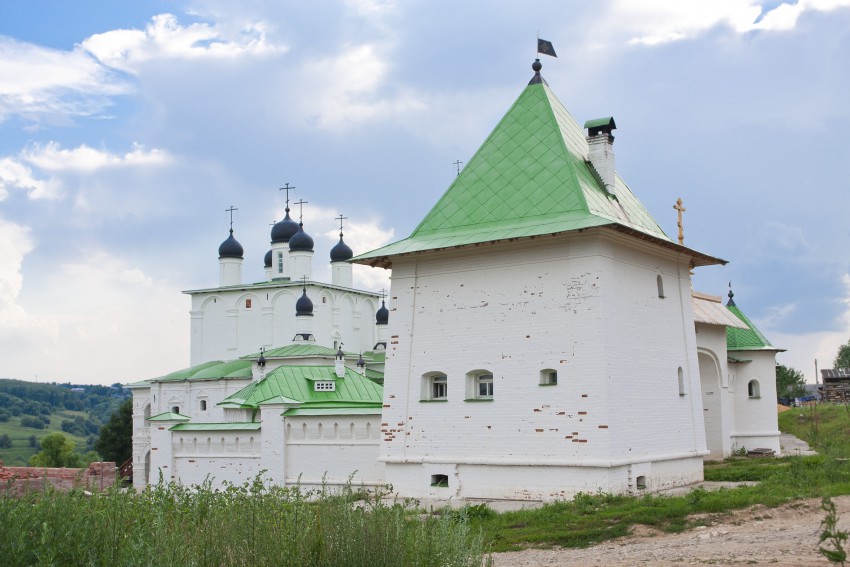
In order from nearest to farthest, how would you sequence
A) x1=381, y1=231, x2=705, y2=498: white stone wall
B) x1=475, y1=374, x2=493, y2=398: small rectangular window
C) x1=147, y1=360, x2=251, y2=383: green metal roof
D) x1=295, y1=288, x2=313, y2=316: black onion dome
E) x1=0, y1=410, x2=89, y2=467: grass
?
x1=381, y1=231, x2=705, y2=498: white stone wall < x1=475, y1=374, x2=493, y2=398: small rectangular window < x1=147, y1=360, x2=251, y2=383: green metal roof < x1=295, y1=288, x2=313, y2=316: black onion dome < x1=0, y1=410, x2=89, y2=467: grass

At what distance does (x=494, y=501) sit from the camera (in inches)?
663

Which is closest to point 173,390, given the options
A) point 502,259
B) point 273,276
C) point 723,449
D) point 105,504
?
point 273,276

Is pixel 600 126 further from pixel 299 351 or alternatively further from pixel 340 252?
pixel 340 252

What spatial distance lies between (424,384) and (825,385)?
3408cm

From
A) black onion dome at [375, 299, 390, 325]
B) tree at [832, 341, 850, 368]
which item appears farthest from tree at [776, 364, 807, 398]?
black onion dome at [375, 299, 390, 325]

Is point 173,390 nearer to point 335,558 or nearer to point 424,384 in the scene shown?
Answer: point 424,384

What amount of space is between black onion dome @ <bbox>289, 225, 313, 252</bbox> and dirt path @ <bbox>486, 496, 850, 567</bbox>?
37.3 m

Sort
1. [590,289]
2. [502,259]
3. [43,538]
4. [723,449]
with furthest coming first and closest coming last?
[723,449], [502,259], [590,289], [43,538]

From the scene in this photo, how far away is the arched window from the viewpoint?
26.5 meters

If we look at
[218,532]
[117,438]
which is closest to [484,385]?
[218,532]

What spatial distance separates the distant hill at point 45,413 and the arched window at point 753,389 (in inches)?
3088

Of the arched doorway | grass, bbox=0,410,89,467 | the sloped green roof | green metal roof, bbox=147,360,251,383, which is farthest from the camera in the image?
grass, bbox=0,410,89,467

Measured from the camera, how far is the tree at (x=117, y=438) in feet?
179

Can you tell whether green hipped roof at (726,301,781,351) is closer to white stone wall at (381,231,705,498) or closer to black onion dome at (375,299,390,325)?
white stone wall at (381,231,705,498)
